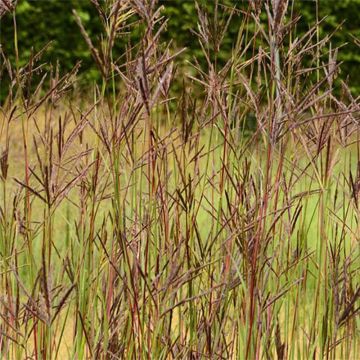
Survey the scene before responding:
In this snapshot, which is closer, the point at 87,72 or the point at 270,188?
the point at 270,188

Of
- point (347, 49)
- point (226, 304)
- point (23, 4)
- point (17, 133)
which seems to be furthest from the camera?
point (347, 49)

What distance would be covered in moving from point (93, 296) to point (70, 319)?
2.11m

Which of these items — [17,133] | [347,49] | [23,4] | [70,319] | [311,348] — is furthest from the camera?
[347,49]

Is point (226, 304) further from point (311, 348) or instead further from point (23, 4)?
point (23, 4)

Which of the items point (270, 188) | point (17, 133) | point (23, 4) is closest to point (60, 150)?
point (270, 188)

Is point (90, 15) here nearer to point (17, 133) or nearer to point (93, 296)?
point (17, 133)

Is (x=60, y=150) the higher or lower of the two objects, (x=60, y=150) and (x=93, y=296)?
the higher

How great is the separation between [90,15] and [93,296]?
7665 millimetres

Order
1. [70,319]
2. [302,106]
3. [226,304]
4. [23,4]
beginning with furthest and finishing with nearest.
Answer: [23,4] → [70,319] → [226,304] → [302,106]

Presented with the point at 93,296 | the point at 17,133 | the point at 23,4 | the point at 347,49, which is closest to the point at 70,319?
the point at 93,296

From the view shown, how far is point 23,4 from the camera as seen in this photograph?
28.7ft

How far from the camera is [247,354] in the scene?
1.49 meters

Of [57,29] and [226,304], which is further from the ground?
[57,29]

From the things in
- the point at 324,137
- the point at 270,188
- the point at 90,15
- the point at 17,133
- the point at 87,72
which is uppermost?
the point at 90,15
